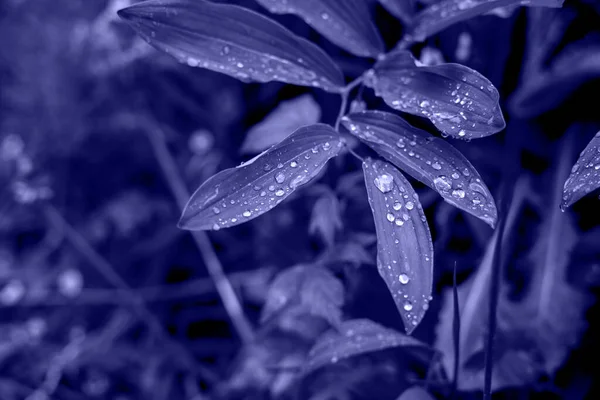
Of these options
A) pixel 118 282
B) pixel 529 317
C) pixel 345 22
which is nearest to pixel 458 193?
pixel 345 22

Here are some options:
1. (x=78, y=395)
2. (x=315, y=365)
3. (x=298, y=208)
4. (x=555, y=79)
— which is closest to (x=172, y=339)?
(x=78, y=395)

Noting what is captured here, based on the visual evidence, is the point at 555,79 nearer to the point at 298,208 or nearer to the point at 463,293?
the point at 463,293

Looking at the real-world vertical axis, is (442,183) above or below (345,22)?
below

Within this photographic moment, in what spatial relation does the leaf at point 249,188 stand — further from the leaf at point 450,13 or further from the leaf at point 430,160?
the leaf at point 450,13

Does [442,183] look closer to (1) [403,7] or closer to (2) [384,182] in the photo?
(2) [384,182]

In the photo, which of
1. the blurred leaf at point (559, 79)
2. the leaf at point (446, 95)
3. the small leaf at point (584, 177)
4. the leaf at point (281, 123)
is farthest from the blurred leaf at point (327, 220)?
the blurred leaf at point (559, 79)

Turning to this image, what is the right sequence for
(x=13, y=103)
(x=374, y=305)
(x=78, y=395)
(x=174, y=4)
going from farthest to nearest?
(x=13, y=103), (x=78, y=395), (x=374, y=305), (x=174, y=4)

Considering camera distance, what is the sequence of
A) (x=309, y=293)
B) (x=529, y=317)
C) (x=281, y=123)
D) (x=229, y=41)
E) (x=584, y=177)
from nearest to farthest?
(x=584, y=177), (x=229, y=41), (x=309, y=293), (x=281, y=123), (x=529, y=317)
